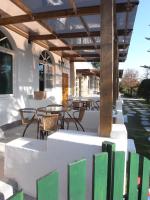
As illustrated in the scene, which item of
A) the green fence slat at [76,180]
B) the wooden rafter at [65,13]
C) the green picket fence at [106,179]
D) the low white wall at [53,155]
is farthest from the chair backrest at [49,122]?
the green fence slat at [76,180]

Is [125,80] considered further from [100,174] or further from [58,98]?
[100,174]

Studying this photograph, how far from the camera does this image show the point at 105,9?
331 centimetres

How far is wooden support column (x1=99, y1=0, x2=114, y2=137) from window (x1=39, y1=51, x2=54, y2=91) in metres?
8.01

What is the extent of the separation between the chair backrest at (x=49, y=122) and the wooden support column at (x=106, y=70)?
7.43ft

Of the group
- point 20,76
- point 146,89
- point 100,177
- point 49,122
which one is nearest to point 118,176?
point 100,177

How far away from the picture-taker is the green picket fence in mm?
1258

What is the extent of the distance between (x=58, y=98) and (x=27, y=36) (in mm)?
6008

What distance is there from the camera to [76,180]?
1.42 meters

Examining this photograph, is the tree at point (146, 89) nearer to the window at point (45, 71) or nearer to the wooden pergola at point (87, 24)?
the window at point (45, 71)

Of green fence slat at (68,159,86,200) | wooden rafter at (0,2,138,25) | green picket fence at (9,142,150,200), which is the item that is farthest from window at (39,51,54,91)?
green fence slat at (68,159,86,200)

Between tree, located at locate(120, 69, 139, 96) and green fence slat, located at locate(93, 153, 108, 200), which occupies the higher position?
tree, located at locate(120, 69, 139, 96)

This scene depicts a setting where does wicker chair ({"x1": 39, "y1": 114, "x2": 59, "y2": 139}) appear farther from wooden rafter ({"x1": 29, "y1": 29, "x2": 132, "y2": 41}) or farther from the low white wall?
wooden rafter ({"x1": 29, "y1": 29, "x2": 132, "y2": 41})

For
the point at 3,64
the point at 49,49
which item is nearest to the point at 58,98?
the point at 49,49

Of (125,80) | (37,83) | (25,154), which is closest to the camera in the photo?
(25,154)
